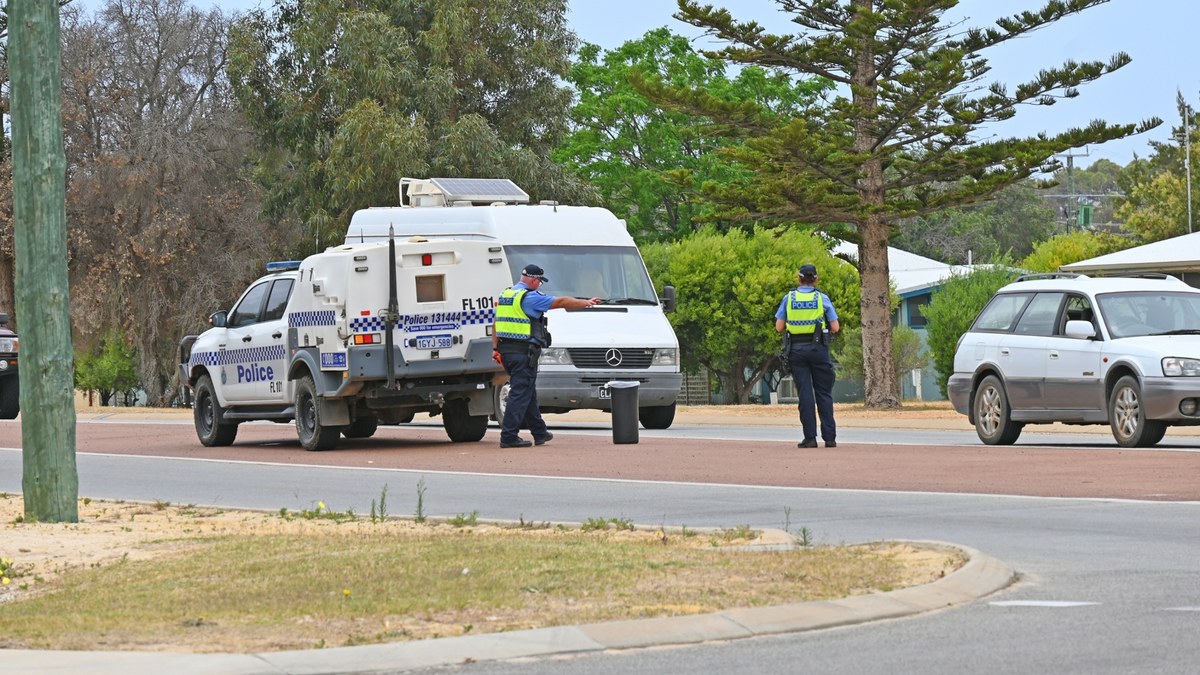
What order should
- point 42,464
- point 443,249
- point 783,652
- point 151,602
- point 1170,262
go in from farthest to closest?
point 1170,262, point 443,249, point 42,464, point 151,602, point 783,652

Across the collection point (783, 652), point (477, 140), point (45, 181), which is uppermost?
point (477, 140)

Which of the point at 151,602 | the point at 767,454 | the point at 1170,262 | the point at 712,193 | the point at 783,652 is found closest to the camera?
the point at 783,652

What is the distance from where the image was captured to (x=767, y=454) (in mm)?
20109

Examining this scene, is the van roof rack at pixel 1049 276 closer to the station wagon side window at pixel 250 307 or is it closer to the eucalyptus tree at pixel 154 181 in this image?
the station wagon side window at pixel 250 307

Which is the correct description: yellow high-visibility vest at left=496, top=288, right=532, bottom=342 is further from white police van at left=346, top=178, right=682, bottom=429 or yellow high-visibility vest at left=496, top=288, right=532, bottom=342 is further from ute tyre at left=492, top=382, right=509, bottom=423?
white police van at left=346, top=178, right=682, bottom=429

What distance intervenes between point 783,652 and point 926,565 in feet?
7.61

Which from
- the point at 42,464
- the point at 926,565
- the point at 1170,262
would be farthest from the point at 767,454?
the point at 1170,262

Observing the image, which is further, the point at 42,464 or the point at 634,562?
the point at 42,464

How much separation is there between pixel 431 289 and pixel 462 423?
7.37 ft

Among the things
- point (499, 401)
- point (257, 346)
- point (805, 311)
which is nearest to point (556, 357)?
point (499, 401)

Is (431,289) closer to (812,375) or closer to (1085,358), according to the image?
(812,375)

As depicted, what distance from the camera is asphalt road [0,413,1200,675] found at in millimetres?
7812

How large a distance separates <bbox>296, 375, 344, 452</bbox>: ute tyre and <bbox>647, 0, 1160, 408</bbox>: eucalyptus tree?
529 inches

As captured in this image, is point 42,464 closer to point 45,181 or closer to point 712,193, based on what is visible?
point 45,181
